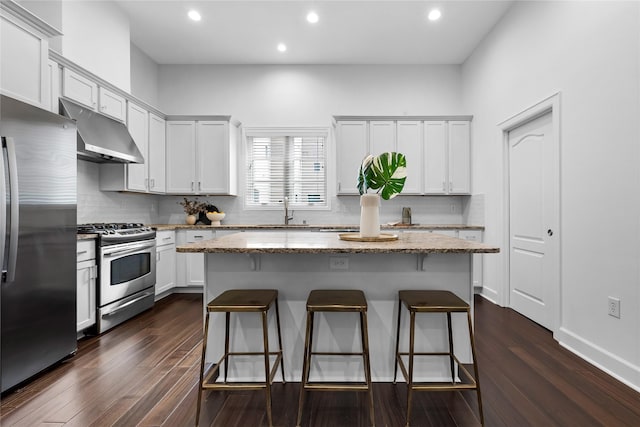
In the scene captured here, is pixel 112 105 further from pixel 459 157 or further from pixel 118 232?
pixel 459 157

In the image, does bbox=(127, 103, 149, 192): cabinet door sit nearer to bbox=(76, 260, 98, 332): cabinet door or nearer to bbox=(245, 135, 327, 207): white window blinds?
bbox=(76, 260, 98, 332): cabinet door

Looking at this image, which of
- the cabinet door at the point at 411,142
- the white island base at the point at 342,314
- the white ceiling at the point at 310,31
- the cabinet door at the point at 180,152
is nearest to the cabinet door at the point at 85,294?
the white island base at the point at 342,314

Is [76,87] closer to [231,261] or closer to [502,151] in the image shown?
[231,261]

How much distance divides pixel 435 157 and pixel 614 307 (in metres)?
2.96

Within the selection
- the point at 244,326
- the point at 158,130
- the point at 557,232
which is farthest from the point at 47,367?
the point at 557,232

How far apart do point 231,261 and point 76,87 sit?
246 cm

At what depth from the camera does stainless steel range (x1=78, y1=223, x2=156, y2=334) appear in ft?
9.88

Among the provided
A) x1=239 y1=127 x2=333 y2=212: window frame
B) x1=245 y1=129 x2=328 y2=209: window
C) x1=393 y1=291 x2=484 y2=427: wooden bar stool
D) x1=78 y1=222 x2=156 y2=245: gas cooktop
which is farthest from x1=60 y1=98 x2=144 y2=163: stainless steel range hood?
x1=393 y1=291 x2=484 y2=427: wooden bar stool

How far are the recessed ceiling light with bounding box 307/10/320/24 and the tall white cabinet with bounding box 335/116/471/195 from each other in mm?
1327

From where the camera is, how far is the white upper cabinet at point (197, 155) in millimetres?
4734

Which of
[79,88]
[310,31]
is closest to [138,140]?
[79,88]

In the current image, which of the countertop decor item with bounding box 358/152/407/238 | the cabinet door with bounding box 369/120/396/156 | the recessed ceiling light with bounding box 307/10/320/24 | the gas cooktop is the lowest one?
the gas cooktop

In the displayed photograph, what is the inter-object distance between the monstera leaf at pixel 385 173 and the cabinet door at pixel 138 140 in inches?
125

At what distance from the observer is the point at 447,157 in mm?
4805
